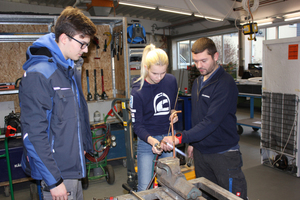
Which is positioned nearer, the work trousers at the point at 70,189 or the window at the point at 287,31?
the work trousers at the point at 70,189

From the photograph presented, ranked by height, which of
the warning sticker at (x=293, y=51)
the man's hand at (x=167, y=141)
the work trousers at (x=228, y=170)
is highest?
the warning sticker at (x=293, y=51)

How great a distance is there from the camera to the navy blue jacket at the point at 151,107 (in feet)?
5.82

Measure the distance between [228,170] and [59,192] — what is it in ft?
3.70

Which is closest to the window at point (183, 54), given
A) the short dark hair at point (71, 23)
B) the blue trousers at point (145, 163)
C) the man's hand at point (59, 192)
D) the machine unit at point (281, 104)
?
the machine unit at point (281, 104)

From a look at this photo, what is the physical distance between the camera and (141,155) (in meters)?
1.83

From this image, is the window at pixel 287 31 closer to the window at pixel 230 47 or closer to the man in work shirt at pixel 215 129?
the window at pixel 230 47

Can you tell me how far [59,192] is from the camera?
122 centimetres

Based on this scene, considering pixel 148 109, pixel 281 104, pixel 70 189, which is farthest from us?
pixel 281 104

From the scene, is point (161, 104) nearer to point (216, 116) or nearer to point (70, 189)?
point (216, 116)

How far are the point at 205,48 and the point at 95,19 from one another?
2.45 metres

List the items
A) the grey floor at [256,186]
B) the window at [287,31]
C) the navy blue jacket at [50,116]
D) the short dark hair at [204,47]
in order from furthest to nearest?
the window at [287,31]
the grey floor at [256,186]
the short dark hair at [204,47]
the navy blue jacket at [50,116]

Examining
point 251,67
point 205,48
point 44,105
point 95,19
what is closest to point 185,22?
point 251,67

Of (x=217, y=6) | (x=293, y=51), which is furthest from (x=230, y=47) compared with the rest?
(x=293, y=51)

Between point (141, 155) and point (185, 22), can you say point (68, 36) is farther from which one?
point (185, 22)
